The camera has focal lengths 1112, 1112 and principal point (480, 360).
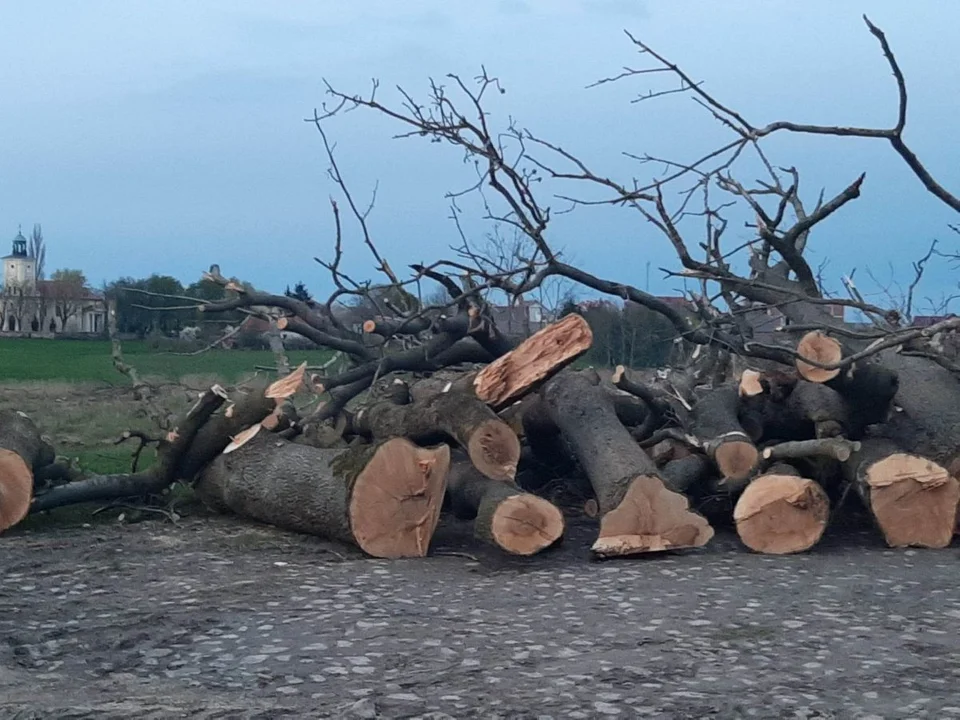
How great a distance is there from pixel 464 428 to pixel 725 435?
1600 millimetres

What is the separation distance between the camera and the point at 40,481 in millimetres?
7426

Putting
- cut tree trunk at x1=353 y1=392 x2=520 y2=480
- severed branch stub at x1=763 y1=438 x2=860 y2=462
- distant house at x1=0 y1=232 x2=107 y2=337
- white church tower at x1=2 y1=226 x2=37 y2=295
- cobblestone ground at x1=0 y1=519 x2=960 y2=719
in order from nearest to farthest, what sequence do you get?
cobblestone ground at x1=0 y1=519 x2=960 y2=719
severed branch stub at x1=763 y1=438 x2=860 y2=462
cut tree trunk at x1=353 y1=392 x2=520 y2=480
distant house at x1=0 y1=232 x2=107 y2=337
white church tower at x1=2 y1=226 x2=37 y2=295

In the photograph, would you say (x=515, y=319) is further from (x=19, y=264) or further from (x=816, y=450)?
(x=19, y=264)

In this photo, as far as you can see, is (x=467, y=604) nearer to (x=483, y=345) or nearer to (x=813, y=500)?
(x=813, y=500)

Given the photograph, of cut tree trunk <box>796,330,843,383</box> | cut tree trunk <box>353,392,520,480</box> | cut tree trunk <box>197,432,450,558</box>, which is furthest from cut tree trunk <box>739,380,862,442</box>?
cut tree trunk <box>197,432,450,558</box>

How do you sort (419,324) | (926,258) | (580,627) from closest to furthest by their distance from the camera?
(580,627), (926,258), (419,324)

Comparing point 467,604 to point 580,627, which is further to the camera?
point 467,604

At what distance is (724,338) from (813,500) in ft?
4.55

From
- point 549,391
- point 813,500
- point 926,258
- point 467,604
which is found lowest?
point 467,604

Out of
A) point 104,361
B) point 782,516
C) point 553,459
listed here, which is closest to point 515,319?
point 553,459

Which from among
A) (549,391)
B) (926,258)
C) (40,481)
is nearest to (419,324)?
(549,391)

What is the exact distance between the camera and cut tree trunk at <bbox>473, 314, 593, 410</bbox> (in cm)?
673

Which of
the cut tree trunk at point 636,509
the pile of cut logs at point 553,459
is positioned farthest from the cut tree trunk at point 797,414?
the cut tree trunk at point 636,509

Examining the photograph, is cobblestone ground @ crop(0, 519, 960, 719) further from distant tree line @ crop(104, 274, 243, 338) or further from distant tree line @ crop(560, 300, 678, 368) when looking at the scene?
distant tree line @ crop(560, 300, 678, 368)
